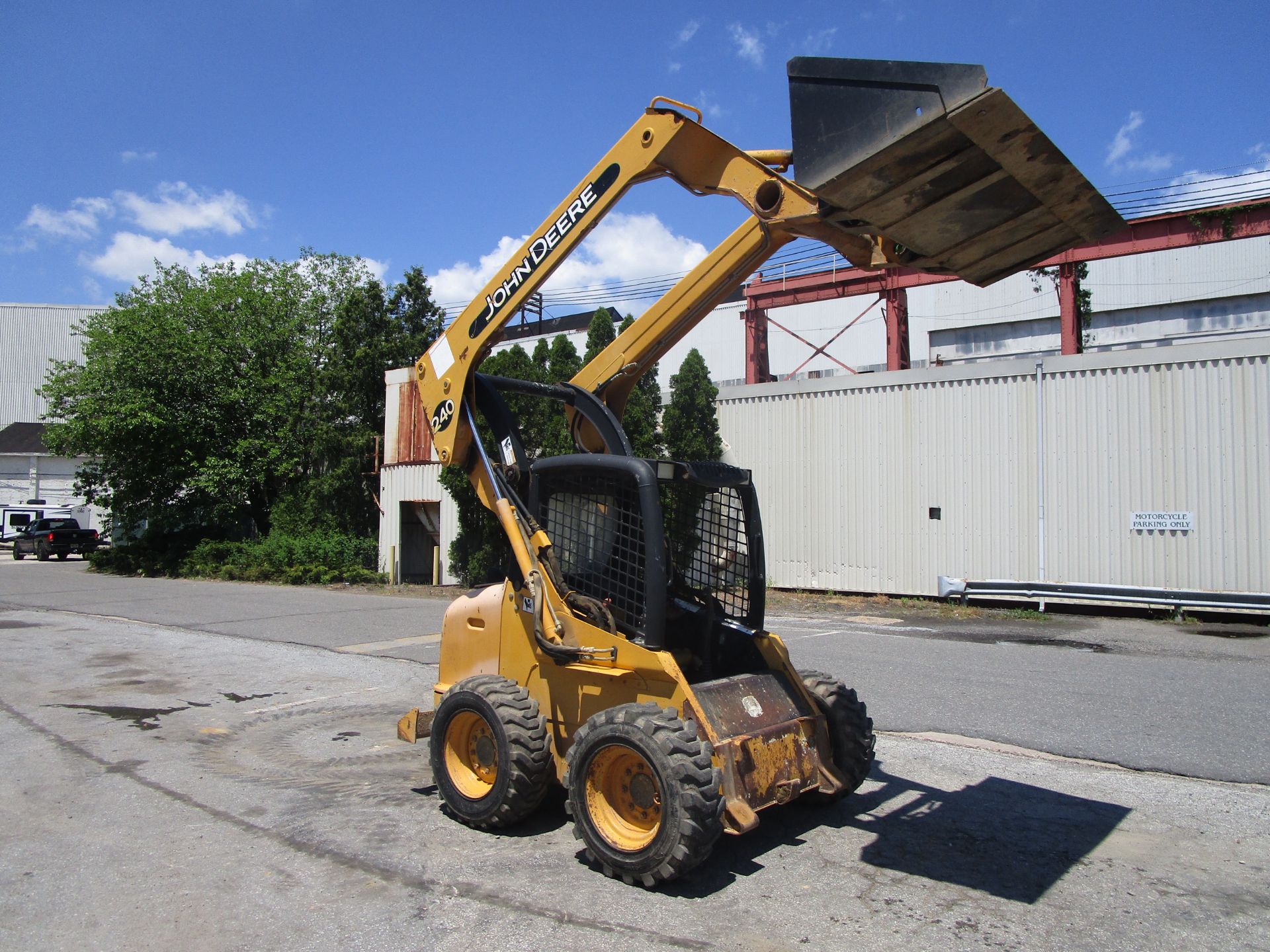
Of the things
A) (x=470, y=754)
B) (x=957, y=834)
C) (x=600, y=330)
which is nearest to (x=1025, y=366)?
(x=600, y=330)

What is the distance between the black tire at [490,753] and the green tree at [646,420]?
14940mm

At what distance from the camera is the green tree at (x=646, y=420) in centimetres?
2089

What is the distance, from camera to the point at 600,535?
5445 mm

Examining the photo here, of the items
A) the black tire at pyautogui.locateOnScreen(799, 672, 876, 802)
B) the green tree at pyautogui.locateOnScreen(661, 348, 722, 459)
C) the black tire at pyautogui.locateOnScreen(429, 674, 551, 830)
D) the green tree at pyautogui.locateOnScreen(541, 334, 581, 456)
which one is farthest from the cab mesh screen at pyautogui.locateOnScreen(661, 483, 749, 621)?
the green tree at pyautogui.locateOnScreen(661, 348, 722, 459)

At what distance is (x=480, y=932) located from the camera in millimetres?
4043

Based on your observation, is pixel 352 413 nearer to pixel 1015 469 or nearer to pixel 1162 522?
pixel 1015 469

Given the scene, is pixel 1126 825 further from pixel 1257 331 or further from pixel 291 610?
pixel 1257 331

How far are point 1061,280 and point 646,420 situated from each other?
9.66 m

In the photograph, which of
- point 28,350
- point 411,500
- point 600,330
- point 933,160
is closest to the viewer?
point 933,160

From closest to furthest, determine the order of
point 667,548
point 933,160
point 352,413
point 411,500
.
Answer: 1. point 933,160
2. point 667,548
3. point 411,500
4. point 352,413

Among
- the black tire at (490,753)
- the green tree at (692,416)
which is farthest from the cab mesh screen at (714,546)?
the green tree at (692,416)

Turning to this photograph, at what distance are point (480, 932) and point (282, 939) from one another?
2.78 feet

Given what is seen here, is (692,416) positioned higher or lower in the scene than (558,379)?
lower

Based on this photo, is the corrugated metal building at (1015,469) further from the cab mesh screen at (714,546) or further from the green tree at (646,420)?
the cab mesh screen at (714,546)
